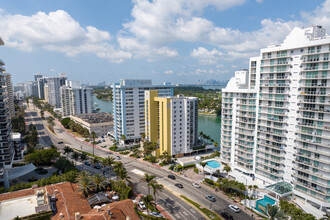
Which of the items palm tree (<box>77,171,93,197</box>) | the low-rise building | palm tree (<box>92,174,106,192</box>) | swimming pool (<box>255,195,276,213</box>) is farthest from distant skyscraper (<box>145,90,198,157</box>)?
the low-rise building

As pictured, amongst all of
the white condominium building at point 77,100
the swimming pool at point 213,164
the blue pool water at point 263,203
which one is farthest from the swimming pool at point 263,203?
the white condominium building at point 77,100

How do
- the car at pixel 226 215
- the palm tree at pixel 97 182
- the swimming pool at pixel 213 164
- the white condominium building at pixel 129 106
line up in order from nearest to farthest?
1. the car at pixel 226 215
2. the palm tree at pixel 97 182
3. the swimming pool at pixel 213 164
4. the white condominium building at pixel 129 106

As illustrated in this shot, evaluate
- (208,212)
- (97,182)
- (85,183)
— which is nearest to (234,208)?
(208,212)

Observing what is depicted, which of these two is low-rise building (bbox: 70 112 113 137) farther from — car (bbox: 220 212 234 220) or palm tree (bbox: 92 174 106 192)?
car (bbox: 220 212 234 220)

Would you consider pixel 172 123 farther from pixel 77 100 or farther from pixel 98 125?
pixel 77 100

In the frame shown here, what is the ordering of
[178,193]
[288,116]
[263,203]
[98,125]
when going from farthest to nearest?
1. [98,125]
2. [178,193]
3. [288,116]
4. [263,203]

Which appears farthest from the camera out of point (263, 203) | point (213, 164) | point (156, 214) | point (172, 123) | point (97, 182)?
point (172, 123)

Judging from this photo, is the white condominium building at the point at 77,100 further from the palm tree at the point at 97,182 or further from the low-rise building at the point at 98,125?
the palm tree at the point at 97,182
